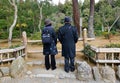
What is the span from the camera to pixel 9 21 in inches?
568

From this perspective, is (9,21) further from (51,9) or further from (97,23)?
(97,23)

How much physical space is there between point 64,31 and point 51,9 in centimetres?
1019

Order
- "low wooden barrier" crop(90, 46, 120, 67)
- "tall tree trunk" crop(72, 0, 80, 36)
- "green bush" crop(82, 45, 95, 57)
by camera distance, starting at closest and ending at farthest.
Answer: "low wooden barrier" crop(90, 46, 120, 67)
"green bush" crop(82, 45, 95, 57)
"tall tree trunk" crop(72, 0, 80, 36)

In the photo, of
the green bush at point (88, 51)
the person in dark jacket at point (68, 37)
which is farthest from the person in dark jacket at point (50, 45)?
the green bush at point (88, 51)

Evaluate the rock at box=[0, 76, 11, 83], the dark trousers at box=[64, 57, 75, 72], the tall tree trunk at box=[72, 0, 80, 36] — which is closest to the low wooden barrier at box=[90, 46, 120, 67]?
the dark trousers at box=[64, 57, 75, 72]

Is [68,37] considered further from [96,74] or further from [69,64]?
[96,74]

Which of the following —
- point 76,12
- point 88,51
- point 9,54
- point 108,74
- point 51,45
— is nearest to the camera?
point 108,74

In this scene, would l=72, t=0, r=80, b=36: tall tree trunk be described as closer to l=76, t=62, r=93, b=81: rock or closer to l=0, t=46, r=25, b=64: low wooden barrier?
l=0, t=46, r=25, b=64: low wooden barrier

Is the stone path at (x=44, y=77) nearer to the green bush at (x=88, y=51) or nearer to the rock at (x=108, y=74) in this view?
the rock at (x=108, y=74)

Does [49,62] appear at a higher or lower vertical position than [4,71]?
higher

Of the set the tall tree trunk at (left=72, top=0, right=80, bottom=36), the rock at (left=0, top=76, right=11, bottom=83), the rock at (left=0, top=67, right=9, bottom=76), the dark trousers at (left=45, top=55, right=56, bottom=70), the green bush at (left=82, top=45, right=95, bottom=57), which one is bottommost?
the rock at (left=0, top=76, right=11, bottom=83)

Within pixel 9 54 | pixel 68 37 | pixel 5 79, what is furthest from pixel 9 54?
pixel 68 37

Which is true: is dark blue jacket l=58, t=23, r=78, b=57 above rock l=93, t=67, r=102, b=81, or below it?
above

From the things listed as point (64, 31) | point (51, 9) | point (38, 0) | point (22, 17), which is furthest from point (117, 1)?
point (64, 31)
